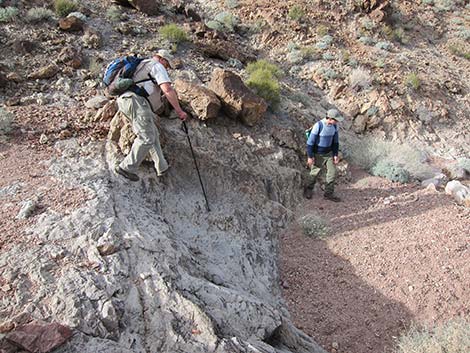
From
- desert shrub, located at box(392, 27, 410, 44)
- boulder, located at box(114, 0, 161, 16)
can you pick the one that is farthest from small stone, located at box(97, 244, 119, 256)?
desert shrub, located at box(392, 27, 410, 44)

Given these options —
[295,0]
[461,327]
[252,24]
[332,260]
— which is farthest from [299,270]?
[295,0]

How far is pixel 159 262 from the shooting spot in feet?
12.6

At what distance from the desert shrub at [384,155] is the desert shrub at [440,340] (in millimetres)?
4303

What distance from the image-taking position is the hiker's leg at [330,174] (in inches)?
277

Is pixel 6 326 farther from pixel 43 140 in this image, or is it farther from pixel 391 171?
pixel 391 171

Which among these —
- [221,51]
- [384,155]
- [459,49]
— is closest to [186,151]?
[221,51]

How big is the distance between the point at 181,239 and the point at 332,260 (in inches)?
94.2

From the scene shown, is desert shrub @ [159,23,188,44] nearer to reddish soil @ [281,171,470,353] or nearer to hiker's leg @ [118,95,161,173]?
hiker's leg @ [118,95,161,173]

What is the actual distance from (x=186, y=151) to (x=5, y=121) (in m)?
2.84

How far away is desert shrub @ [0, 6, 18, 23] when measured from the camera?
8.59 m

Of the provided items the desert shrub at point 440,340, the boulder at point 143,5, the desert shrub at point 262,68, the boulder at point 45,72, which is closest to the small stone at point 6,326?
the desert shrub at point 440,340

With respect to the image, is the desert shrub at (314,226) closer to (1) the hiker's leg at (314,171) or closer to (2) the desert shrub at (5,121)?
(1) the hiker's leg at (314,171)

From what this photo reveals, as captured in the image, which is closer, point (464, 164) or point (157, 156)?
point (157, 156)

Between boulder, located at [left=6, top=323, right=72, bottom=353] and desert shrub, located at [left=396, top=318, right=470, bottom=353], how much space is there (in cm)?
350
